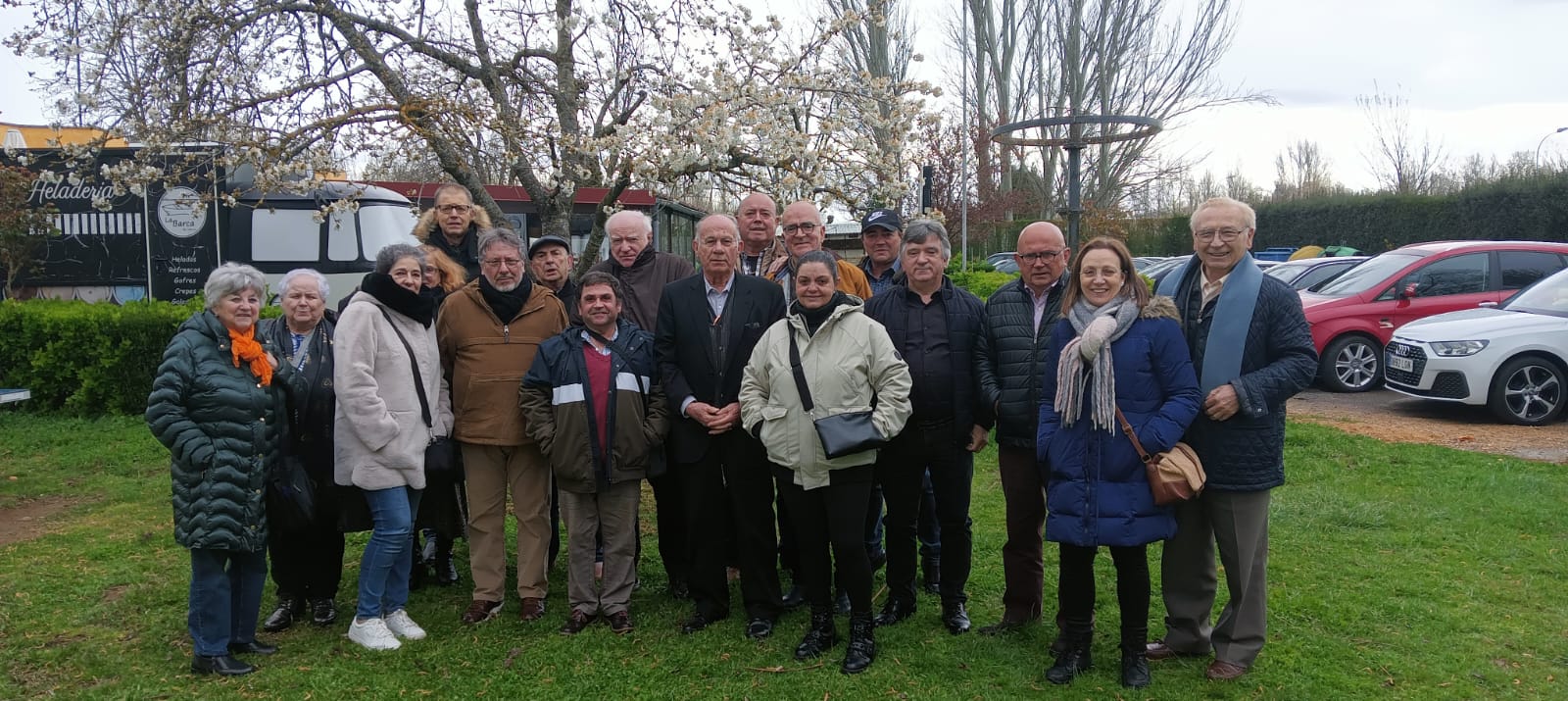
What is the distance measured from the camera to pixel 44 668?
164 inches

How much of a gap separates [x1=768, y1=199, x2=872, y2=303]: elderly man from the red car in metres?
8.15

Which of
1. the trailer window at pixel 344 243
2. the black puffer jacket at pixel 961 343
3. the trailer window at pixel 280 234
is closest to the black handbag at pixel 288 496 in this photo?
the black puffer jacket at pixel 961 343

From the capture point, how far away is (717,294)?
466cm


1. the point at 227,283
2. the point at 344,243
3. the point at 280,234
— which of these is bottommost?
the point at 227,283

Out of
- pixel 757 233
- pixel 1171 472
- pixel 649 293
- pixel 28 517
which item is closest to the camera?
pixel 1171 472

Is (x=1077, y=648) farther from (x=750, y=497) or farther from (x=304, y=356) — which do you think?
(x=304, y=356)

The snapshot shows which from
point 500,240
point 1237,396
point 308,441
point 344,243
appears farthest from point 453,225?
point 344,243

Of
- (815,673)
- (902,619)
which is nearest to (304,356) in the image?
(815,673)

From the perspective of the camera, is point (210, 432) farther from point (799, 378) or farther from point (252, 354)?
point (799, 378)

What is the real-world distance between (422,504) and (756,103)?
12.9ft

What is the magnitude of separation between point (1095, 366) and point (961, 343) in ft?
2.50

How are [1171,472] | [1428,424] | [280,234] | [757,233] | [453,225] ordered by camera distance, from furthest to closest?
[280,234] → [1428,424] → [453,225] → [757,233] → [1171,472]

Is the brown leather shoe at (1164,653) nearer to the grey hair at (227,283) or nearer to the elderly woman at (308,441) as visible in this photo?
the elderly woman at (308,441)

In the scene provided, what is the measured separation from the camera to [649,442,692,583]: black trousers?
4.86 meters
